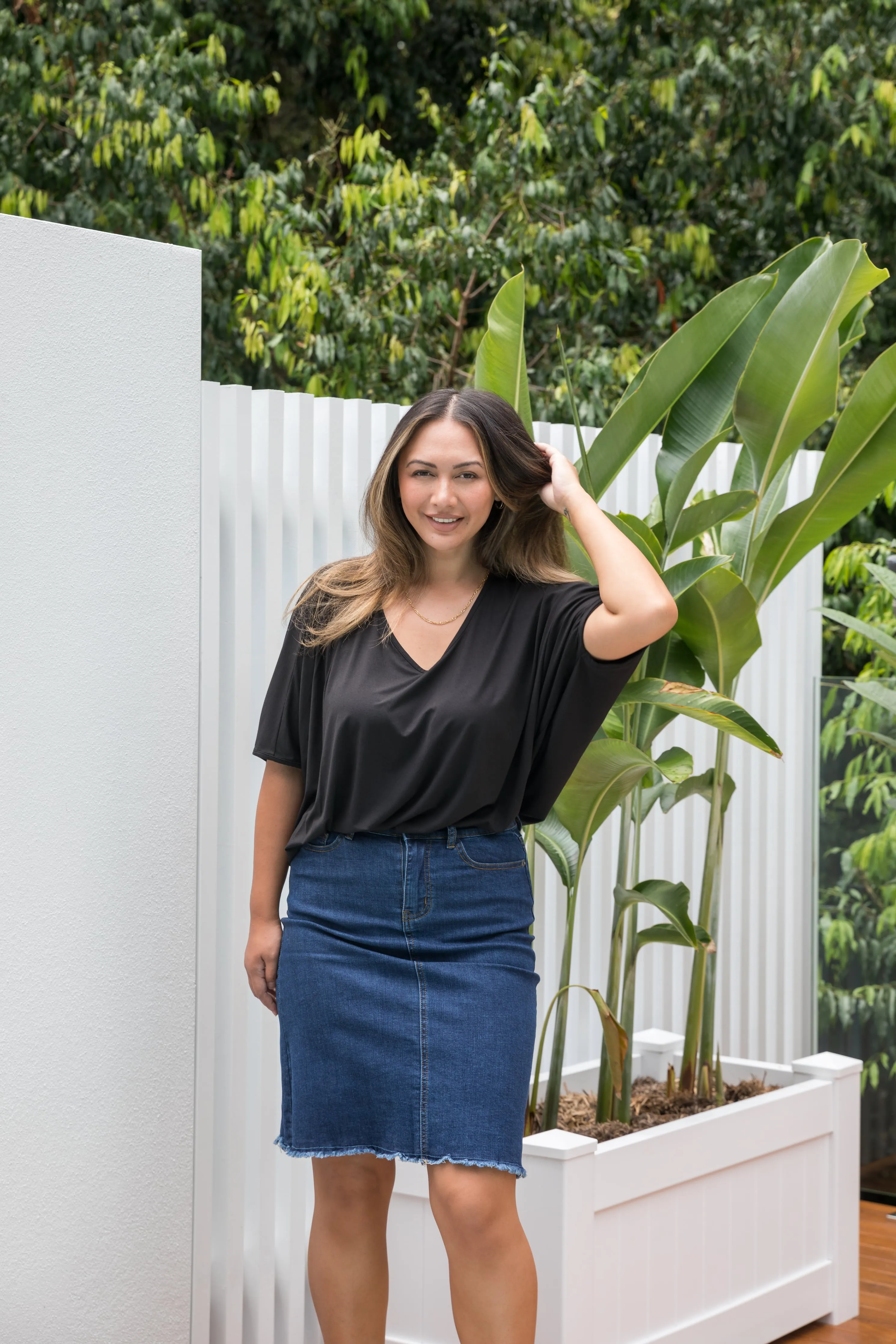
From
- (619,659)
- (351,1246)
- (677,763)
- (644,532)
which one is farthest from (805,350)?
(351,1246)

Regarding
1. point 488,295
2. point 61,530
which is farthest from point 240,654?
point 488,295

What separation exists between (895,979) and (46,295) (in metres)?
2.98

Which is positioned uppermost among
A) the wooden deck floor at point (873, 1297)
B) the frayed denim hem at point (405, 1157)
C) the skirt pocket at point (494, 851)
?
the skirt pocket at point (494, 851)

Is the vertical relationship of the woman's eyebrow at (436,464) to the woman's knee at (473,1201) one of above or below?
above

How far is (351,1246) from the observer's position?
83.7 inches

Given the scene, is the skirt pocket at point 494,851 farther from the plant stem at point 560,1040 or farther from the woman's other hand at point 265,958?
the plant stem at point 560,1040

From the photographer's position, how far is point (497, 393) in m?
2.77

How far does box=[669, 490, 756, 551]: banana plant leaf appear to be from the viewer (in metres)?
2.66

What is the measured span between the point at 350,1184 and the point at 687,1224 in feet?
3.36

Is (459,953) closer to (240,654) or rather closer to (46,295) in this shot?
(240,654)

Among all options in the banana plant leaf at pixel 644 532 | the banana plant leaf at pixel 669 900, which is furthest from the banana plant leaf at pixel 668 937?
the banana plant leaf at pixel 644 532

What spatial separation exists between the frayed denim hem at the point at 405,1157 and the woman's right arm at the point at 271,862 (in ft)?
0.78

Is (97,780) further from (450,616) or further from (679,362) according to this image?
(679,362)

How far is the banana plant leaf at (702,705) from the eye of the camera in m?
2.49
